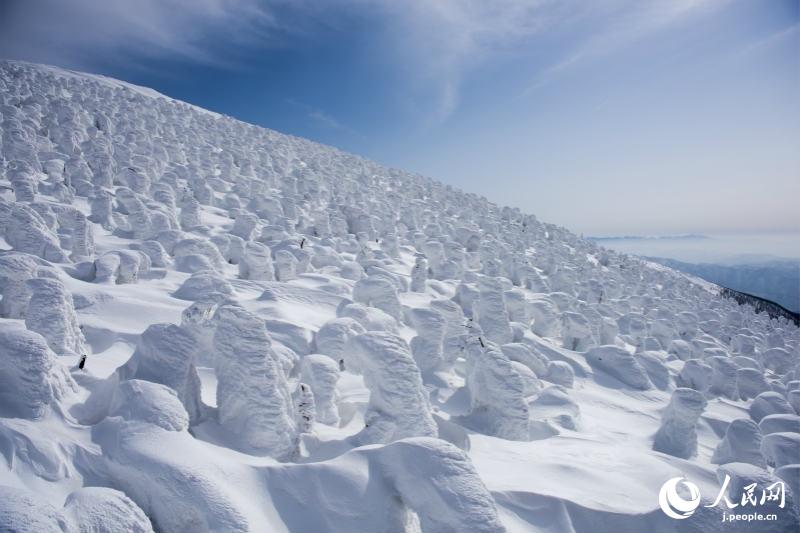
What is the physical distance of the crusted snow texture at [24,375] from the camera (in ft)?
8.11

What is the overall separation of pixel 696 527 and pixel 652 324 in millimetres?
9764

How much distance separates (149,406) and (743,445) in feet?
20.7

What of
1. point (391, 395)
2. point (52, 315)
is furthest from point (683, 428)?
point (52, 315)

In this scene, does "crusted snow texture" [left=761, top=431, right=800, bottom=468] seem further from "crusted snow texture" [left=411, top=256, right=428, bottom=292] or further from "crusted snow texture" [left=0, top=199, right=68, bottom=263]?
"crusted snow texture" [left=0, top=199, right=68, bottom=263]

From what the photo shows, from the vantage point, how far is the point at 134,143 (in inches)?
537

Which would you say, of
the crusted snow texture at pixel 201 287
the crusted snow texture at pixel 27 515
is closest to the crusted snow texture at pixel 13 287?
the crusted snow texture at pixel 201 287

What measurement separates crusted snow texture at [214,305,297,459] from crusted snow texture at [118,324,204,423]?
179 mm

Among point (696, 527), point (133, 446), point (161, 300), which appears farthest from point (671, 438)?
point (161, 300)

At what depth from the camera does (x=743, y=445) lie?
5020 millimetres

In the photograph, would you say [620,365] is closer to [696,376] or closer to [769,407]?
[696,376]

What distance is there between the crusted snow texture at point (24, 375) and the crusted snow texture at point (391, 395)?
208cm

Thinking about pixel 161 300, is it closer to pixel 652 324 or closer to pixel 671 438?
pixel 671 438

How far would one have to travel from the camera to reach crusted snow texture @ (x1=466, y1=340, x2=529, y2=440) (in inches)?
176

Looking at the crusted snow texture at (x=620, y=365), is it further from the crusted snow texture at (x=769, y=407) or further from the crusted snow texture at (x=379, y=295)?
the crusted snow texture at (x=379, y=295)
